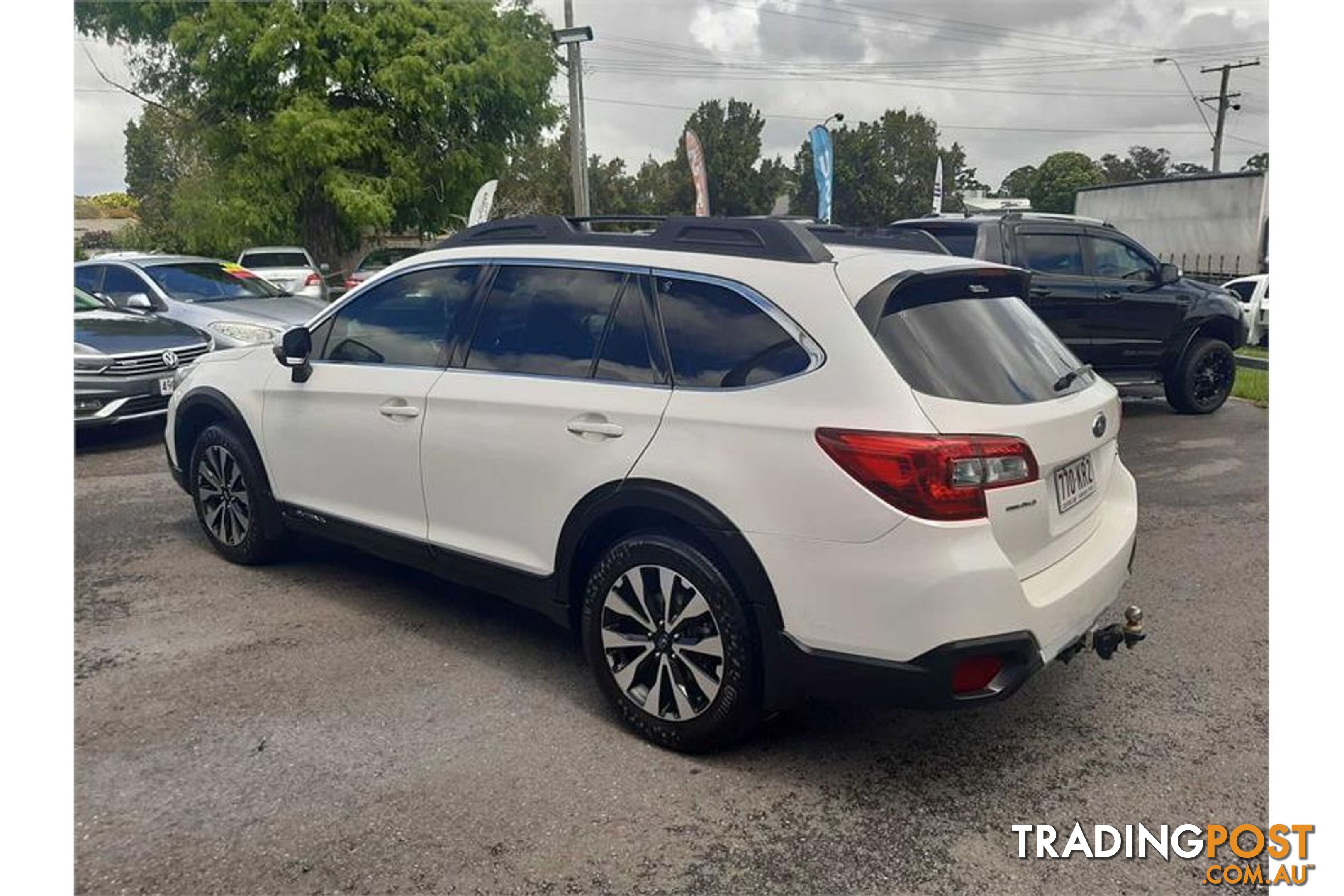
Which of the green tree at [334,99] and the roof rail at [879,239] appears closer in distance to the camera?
the roof rail at [879,239]

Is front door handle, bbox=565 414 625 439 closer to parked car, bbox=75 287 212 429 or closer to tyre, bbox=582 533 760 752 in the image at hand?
tyre, bbox=582 533 760 752

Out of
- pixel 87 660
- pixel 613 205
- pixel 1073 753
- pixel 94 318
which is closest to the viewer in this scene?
pixel 1073 753

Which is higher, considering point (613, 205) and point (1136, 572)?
point (613, 205)

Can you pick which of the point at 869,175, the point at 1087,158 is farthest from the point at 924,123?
the point at 1087,158

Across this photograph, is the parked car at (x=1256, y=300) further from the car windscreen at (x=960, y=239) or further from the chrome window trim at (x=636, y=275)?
the chrome window trim at (x=636, y=275)

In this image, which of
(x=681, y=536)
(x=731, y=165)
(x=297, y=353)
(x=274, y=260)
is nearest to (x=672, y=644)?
(x=681, y=536)

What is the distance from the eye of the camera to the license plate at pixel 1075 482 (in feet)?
10.6

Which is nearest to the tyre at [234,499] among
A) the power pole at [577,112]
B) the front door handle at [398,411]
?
the front door handle at [398,411]

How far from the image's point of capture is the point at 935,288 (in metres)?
3.37

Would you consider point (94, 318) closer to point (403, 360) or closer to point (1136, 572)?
point (403, 360)

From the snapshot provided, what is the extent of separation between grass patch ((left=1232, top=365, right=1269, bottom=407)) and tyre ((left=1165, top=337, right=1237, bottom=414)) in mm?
198

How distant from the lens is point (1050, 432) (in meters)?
3.18

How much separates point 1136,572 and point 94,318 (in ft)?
28.5

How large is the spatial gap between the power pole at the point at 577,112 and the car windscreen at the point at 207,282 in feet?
26.6
